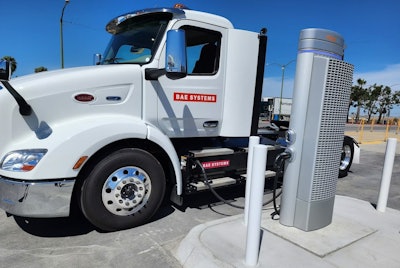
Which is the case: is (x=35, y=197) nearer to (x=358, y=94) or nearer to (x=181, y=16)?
(x=181, y=16)

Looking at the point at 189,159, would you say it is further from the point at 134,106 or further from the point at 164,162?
the point at 134,106

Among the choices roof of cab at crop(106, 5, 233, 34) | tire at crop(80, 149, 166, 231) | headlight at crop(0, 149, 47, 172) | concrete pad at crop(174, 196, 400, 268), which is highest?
roof of cab at crop(106, 5, 233, 34)

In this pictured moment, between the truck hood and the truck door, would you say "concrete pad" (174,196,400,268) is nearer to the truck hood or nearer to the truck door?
the truck door

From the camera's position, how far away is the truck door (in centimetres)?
398

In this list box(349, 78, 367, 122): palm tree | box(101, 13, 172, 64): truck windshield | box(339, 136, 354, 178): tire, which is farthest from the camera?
box(349, 78, 367, 122): palm tree

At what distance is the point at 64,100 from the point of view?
3.34m

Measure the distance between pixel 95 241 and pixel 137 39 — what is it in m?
2.56

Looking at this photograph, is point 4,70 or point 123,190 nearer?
point 4,70

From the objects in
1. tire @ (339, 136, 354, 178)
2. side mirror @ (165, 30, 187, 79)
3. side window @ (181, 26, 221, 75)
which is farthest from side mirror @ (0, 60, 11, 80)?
tire @ (339, 136, 354, 178)

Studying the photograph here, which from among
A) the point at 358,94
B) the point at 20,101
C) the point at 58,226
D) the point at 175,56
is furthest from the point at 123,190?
the point at 358,94

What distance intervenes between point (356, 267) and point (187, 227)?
1.85m

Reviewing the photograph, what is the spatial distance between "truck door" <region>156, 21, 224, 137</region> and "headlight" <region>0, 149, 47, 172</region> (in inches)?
56.9

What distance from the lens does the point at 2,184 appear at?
10.00ft

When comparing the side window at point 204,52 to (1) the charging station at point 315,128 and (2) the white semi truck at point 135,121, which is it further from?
(1) the charging station at point 315,128
